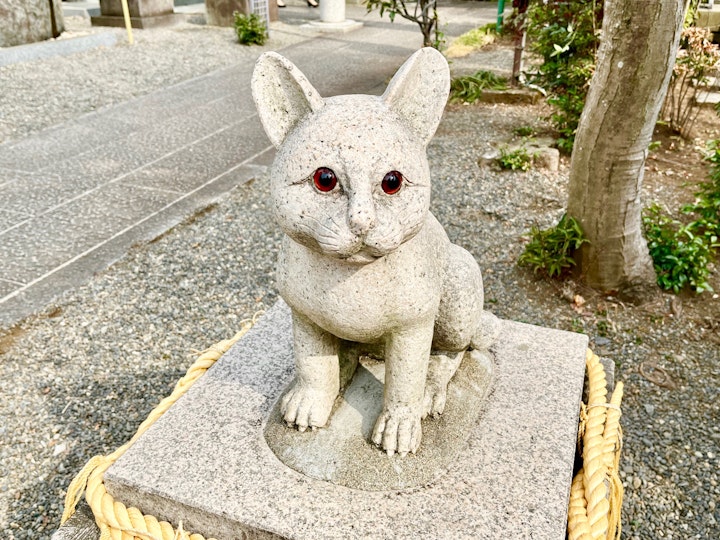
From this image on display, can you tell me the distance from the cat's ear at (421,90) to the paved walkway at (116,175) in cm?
293

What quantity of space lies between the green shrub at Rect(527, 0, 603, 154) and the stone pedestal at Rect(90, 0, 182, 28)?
7.52 meters

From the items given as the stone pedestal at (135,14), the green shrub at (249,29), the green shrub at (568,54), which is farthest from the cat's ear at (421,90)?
the stone pedestal at (135,14)

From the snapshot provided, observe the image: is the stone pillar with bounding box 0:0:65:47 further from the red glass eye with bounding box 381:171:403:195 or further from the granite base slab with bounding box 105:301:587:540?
the red glass eye with bounding box 381:171:403:195

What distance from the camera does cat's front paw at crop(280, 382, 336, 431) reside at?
201 centimetres

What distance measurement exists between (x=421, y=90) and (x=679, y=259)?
9.54ft

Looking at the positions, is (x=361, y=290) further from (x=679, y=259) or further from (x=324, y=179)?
(x=679, y=259)

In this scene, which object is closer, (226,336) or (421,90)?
(421,90)

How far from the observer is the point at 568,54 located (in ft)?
20.8

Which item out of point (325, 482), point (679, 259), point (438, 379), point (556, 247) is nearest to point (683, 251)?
point (679, 259)

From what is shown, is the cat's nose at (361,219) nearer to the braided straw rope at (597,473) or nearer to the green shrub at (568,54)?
the braided straw rope at (597,473)

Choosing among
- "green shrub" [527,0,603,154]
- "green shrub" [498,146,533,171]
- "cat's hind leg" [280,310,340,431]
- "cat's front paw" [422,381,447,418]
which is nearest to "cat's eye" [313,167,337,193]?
"cat's hind leg" [280,310,340,431]

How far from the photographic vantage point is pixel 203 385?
7.55ft

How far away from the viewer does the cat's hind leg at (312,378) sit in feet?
6.34

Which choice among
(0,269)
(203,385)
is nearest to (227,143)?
(0,269)
